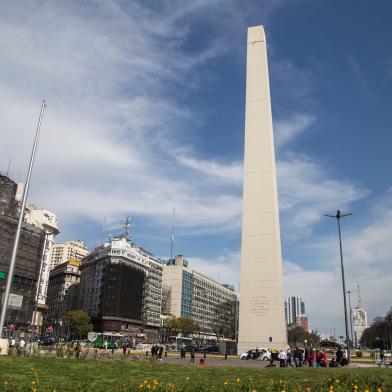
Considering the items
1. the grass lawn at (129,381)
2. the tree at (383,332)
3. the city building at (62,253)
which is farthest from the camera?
the city building at (62,253)

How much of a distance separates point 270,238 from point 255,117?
13784 mm

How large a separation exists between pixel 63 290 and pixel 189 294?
141 ft

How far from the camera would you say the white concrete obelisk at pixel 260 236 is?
42.8 metres

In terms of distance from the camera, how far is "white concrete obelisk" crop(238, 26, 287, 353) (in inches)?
1687

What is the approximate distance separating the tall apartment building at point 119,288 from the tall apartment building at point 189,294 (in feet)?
52.3

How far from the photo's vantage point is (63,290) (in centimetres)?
14500

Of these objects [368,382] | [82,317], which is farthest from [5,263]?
[368,382]

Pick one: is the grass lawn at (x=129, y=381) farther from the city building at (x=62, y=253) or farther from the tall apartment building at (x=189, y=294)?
the city building at (x=62, y=253)

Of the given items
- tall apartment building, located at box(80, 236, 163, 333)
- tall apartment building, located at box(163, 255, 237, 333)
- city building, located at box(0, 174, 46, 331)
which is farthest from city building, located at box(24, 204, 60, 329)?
tall apartment building, located at box(163, 255, 237, 333)

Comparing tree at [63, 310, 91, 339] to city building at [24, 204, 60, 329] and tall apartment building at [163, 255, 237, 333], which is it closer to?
city building at [24, 204, 60, 329]

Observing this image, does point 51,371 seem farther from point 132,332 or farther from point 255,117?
point 132,332

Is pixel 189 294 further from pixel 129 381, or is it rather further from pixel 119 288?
pixel 129 381

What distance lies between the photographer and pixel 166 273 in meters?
153

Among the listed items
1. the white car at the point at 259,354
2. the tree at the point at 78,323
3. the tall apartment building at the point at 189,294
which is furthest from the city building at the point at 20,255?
the tall apartment building at the point at 189,294
